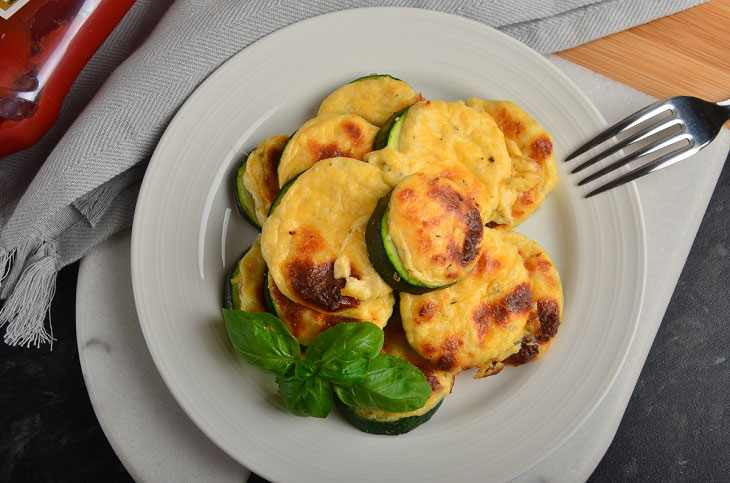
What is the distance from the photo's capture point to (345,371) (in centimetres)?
250

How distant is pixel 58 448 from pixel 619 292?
9.37ft

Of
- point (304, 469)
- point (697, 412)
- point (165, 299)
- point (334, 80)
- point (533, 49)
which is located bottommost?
point (697, 412)

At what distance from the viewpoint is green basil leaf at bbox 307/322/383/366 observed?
2459 millimetres

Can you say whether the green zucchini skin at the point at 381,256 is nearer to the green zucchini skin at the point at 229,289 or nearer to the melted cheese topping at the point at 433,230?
the melted cheese topping at the point at 433,230

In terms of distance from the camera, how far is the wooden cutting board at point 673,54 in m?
3.48

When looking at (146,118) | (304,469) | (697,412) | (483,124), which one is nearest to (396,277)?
(483,124)

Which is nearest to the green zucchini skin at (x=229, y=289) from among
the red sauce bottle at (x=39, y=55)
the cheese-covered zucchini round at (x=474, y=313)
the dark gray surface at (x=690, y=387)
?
the cheese-covered zucchini round at (x=474, y=313)

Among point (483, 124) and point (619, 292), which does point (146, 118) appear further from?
point (619, 292)

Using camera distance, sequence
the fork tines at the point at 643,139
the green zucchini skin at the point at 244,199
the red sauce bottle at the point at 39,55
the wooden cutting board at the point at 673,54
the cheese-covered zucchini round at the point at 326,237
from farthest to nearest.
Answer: the wooden cutting board at the point at 673,54 → the fork tines at the point at 643,139 → the green zucchini skin at the point at 244,199 → the red sauce bottle at the point at 39,55 → the cheese-covered zucchini round at the point at 326,237

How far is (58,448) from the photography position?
3.40 metres

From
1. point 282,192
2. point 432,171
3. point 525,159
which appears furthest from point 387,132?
point 525,159

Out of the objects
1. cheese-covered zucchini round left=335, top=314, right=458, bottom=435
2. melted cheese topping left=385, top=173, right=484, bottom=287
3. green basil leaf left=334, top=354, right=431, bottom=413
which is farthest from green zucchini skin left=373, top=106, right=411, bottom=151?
green basil leaf left=334, top=354, right=431, bottom=413

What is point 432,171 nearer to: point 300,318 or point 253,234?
point 300,318

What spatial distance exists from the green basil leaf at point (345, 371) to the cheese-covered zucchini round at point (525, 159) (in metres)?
0.87
